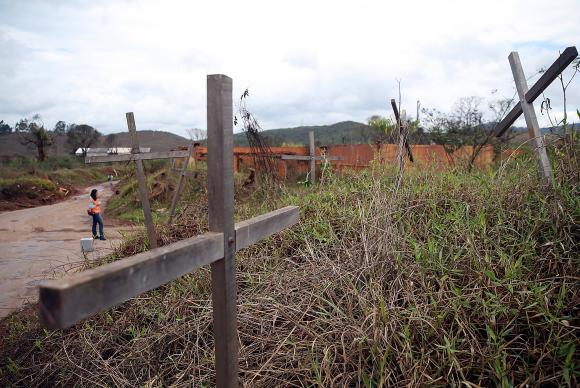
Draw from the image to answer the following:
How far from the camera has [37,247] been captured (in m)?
8.51

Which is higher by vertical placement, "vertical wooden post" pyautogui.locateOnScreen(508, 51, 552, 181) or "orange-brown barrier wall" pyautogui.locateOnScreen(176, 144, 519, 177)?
"vertical wooden post" pyautogui.locateOnScreen(508, 51, 552, 181)

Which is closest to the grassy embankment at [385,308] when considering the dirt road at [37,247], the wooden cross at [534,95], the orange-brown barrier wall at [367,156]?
the wooden cross at [534,95]

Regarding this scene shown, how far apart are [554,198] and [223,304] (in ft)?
8.15

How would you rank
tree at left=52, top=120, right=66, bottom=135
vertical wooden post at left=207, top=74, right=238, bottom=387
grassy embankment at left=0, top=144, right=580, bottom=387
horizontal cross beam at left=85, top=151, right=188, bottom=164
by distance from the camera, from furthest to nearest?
1. tree at left=52, top=120, right=66, bottom=135
2. horizontal cross beam at left=85, top=151, right=188, bottom=164
3. grassy embankment at left=0, top=144, right=580, bottom=387
4. vertical wooden post at left=207, top=74, right=238, bottom=387

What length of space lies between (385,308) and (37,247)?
850cm

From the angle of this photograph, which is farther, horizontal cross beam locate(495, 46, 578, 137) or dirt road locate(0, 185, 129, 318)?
dirt road locate(0, 185, 129, 318)

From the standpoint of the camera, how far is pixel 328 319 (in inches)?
95.1

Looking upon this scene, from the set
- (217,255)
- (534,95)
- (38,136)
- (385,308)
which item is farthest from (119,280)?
(38,136)

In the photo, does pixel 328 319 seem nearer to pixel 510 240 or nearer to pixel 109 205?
pixel 510 240

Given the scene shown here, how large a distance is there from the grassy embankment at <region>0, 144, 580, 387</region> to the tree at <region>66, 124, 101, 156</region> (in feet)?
154

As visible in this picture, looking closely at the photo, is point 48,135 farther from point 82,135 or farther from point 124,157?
point 124,157

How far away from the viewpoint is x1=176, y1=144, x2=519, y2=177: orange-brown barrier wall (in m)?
4.95

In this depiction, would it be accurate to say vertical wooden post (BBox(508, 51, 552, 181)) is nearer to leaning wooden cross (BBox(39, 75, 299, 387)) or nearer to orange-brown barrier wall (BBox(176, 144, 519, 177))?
orange-brown barrier wall (BBox(176, 144, 519, 177))

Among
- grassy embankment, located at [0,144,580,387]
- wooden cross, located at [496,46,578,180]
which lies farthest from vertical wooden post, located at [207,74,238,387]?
wooden cross, located at [496,46,578,180]
